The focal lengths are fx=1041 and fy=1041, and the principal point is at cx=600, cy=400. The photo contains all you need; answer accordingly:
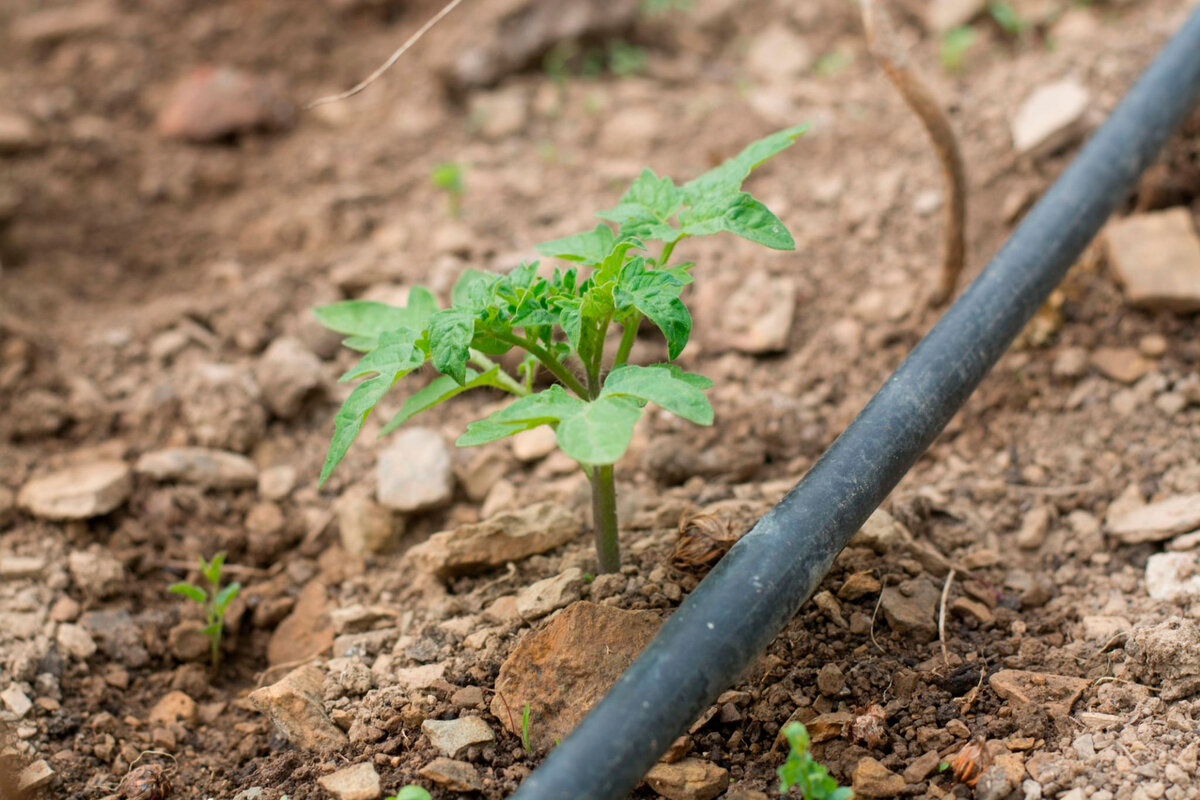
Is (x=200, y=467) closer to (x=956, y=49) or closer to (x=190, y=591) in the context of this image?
(x=190, y=591)

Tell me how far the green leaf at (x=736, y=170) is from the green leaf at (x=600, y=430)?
0.46 meters

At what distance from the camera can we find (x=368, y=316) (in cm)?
187

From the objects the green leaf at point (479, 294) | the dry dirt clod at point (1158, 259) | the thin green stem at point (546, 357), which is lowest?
the dry dirt clod at point (1158, 259)

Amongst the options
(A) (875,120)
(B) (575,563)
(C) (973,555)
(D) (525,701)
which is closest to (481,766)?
(D) (525,701)

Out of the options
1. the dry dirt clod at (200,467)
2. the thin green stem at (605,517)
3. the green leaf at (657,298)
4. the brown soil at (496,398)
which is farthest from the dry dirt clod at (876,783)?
the dry dirt clod at (200,467)

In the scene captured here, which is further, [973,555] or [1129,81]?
[1129,81]

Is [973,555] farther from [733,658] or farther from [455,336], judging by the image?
[455,336]

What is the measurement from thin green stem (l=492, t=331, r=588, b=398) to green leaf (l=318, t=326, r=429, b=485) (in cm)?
14

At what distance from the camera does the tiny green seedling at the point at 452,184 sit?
3.19m

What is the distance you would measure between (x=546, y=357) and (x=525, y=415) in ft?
0.77

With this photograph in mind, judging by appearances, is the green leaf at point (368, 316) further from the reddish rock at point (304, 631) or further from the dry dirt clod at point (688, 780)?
the dry dirt clod at point (688, 780)

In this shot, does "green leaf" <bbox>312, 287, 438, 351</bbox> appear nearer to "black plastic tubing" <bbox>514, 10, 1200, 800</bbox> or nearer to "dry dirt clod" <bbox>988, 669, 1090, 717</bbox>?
"black plastic tubing" <bbox>514, 10, 1200, 800</bbox>

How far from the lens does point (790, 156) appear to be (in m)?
3.29

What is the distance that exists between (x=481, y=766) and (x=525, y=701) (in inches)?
4.9
